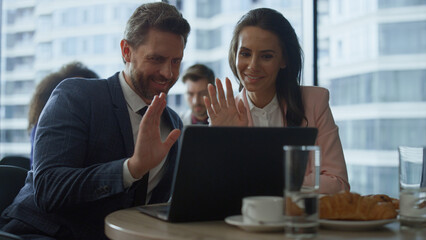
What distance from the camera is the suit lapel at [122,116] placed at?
1798 millimetres

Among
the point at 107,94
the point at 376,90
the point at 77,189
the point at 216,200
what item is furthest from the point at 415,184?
the point at 376,90

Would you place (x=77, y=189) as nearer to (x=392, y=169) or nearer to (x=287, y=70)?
(x=287, y=70)

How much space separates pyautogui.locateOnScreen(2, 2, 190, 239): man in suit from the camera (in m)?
1.52

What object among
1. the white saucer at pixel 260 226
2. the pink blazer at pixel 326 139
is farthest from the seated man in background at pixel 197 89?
the white saucer at pixel 260 226

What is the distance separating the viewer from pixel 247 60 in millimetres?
2283

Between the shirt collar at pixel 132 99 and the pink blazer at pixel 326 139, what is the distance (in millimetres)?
549

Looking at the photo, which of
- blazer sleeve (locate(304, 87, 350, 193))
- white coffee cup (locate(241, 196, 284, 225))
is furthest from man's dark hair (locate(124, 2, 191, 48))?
white coffee cup (locate(241, 196, 284, 225))

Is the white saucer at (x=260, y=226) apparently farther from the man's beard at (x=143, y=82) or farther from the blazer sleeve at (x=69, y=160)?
the man's beard at (x=143, y=82)

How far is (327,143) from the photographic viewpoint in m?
2.07

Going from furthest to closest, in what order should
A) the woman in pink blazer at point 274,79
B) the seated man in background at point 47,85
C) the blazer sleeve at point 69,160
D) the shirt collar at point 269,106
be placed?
1. the seated man in background at point 47,85
2. the shirt collar at point 269,106
3. the woman in pink blazer at point 274,79
4. the blazer sleeve at point 69,160

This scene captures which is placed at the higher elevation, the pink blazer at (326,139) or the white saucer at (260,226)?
the pink blazer at (326,139)

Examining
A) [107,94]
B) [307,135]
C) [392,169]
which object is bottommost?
[392,169]

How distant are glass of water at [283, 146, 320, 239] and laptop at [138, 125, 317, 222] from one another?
0.17 metres

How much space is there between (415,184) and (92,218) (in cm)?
102
